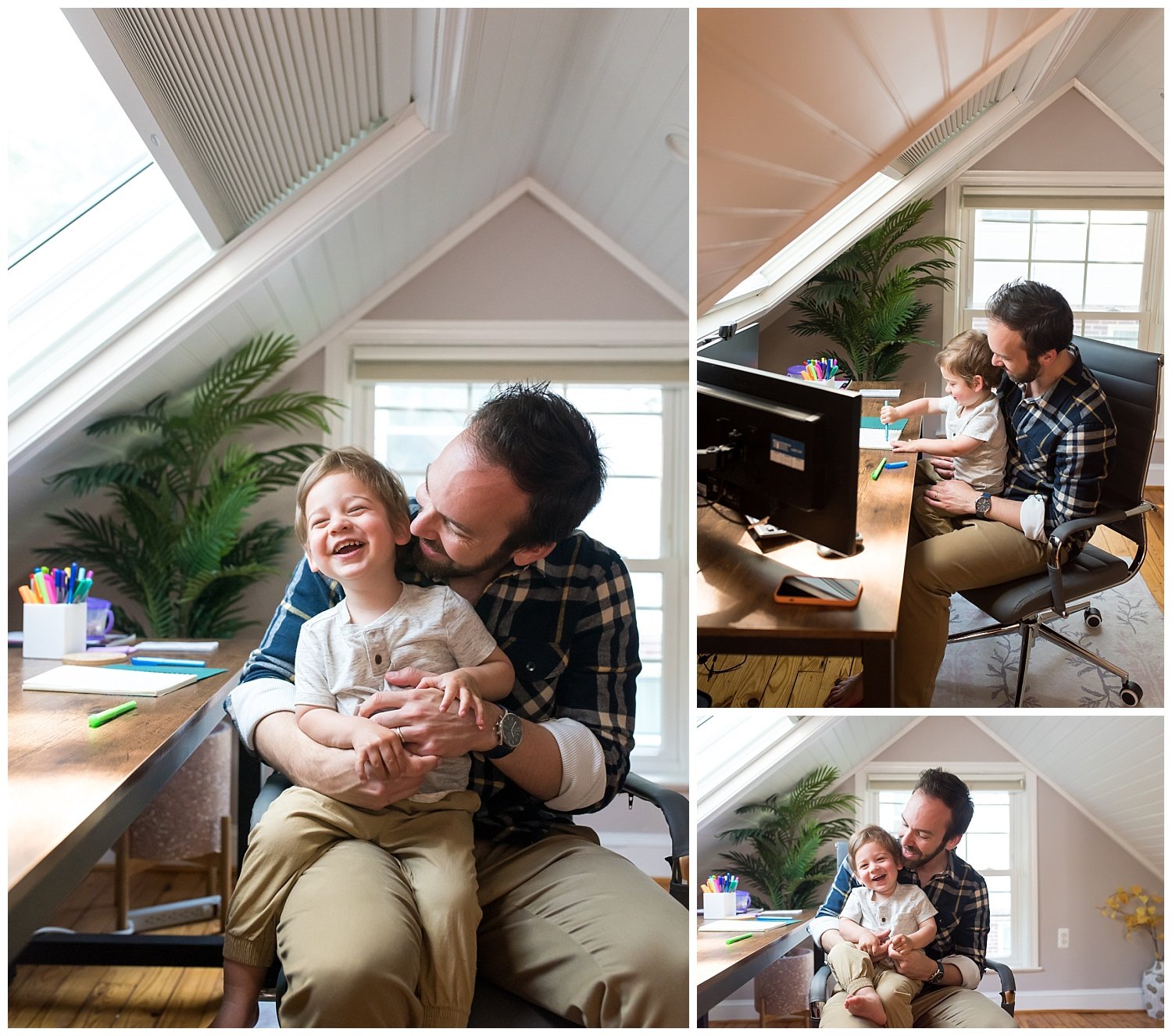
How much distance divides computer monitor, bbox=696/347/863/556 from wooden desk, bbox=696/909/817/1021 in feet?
1.79

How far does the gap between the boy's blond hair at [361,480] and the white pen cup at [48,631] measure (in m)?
0.90

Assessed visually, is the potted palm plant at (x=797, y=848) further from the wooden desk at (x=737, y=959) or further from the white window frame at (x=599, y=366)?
the white window frame at (x=599, y=366)

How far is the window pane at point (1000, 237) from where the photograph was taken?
1.11 m

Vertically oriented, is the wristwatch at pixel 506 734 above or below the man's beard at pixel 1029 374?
below

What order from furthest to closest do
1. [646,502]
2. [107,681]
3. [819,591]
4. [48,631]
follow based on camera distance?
[646,502], [48,631], [107,681], [819,591]

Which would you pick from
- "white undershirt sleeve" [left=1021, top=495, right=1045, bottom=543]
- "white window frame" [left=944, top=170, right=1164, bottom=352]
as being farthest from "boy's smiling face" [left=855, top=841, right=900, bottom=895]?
"white window frame" [left=944, top=170, right=1164, bottom=352]

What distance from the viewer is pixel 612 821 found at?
9.21ft

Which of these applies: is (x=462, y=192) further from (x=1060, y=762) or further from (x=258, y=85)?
(x=1060, y=762)

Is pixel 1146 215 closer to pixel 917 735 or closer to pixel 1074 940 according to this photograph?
pixel 917 735

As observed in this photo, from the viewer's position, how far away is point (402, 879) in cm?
122

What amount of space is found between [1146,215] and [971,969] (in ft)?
3.37

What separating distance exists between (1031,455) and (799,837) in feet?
1.97

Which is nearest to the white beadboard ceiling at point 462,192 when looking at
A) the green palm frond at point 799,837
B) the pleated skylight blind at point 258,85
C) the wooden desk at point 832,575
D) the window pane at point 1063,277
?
the pleated skylight blind at point 258,85

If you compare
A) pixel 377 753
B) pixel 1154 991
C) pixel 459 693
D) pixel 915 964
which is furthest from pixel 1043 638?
pixel 377 753
